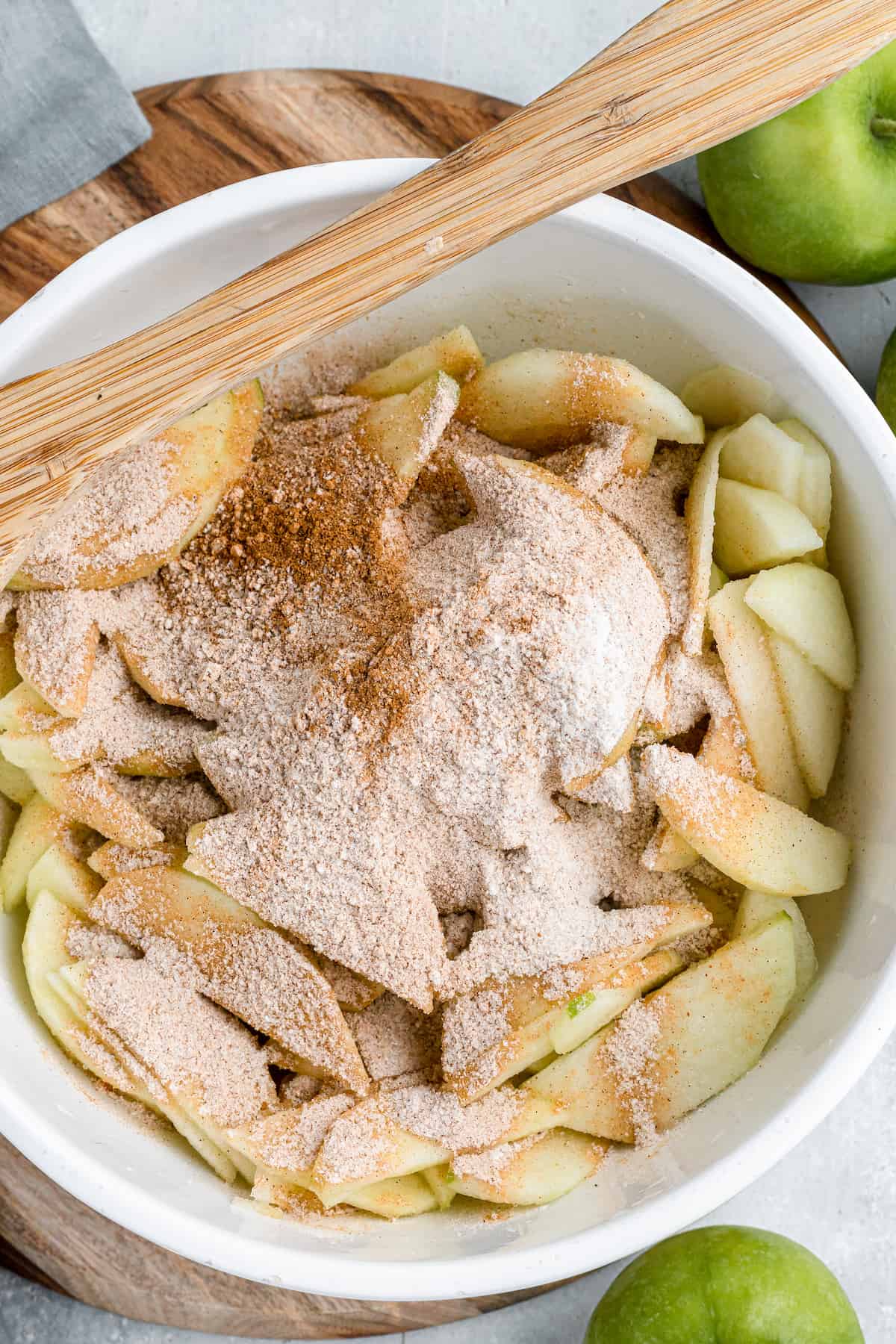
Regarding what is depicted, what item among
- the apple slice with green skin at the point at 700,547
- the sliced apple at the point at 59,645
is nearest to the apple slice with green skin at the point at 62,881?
the sliced apple at the point at 59,645

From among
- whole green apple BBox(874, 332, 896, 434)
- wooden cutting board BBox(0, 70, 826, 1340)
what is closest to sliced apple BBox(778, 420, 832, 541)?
whole green apple BBox(874, 332, 896, 434)

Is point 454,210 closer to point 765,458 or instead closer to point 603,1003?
point 765,458

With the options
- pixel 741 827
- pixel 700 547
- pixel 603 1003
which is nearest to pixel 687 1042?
pixel 603 1003

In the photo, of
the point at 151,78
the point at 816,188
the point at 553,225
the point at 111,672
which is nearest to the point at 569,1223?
the point at 111,672

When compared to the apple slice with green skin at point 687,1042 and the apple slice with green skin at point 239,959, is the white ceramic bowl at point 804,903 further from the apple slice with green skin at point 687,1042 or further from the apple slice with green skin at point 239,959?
the apple slice with green skin at point 239,959

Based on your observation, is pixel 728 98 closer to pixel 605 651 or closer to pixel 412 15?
pixel 605 651

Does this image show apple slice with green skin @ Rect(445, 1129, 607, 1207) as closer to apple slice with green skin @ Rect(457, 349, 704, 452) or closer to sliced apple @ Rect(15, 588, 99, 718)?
sliced apple @ Rect(15, 588, 99, 718)
